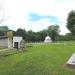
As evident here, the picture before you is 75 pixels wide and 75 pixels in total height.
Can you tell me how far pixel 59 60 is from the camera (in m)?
29.8

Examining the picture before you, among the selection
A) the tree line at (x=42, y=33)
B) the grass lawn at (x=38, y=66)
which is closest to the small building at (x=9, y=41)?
the tree line at (x=42, y=33)

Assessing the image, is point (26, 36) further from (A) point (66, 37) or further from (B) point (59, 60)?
(B) point (59, 60)

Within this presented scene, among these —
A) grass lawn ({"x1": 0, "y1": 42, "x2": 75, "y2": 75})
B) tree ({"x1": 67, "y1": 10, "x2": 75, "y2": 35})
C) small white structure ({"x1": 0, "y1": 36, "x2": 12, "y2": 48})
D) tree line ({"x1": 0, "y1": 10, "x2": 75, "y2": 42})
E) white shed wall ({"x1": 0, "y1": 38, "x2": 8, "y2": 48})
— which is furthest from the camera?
tree line ({"x1": 0, "y1": 10, "x2": 75, "y2": 42})

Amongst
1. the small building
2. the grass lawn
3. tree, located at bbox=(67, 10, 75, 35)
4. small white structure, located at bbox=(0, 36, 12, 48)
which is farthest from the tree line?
the grass lawn

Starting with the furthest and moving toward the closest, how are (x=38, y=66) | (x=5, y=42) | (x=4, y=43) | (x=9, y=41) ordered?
(x=4, y=43)
(x=5, y=42)
(x=9, y=41)
(x=38, y=66)

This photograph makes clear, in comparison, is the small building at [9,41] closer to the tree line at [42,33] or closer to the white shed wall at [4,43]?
the white shed wall at [4,43]

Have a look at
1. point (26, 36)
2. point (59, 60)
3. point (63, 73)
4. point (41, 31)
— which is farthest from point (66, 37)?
point (63, 73)

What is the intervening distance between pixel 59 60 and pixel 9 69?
640 cm

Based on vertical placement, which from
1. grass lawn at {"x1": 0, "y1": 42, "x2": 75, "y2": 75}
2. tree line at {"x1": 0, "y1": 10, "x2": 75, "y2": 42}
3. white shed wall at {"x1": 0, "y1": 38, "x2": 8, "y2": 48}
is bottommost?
grass lawn at {"x1": 0, "y1": 42, "x2": 75, "y2": 75}

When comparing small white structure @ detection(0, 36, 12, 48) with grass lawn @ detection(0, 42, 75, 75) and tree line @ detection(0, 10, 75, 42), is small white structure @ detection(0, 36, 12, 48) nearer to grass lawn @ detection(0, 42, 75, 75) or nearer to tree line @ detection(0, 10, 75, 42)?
tree line @ detection(0, 10, 75, 42)

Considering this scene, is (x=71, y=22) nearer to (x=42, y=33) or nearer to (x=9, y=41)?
(x=42, y=33)

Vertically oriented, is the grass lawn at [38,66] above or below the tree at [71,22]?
below

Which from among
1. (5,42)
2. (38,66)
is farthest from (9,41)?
(38,66)

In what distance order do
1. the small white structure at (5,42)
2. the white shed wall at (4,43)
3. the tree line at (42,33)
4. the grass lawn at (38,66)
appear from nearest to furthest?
the grass lawn at (38,66) < the small white structure at (5,42) < the white shed wall at (4,43) < the tree line at (42,33)
